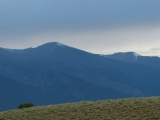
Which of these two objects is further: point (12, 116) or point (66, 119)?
point (12, 116)

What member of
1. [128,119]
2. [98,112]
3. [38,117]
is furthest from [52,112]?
[128,119]

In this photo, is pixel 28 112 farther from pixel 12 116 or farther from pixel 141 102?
pixel 141 102

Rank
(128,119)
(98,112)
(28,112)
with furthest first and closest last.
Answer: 1. (28,112)
2. (98,112)
3. (128,119)

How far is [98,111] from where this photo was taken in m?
43.2

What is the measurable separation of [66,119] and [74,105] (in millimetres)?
5425

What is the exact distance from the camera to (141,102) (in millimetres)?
45188

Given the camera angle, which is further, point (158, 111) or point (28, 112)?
point (28, 112)

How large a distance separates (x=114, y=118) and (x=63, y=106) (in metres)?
8.43

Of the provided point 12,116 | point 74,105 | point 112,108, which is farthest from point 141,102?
point 12,116

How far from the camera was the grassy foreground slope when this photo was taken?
4109 cm

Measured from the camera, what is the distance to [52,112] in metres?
44.8

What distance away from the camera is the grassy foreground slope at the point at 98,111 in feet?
135

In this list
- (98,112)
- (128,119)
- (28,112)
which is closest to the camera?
(128,119)

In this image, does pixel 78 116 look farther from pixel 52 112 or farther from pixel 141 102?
pixel 141 102
